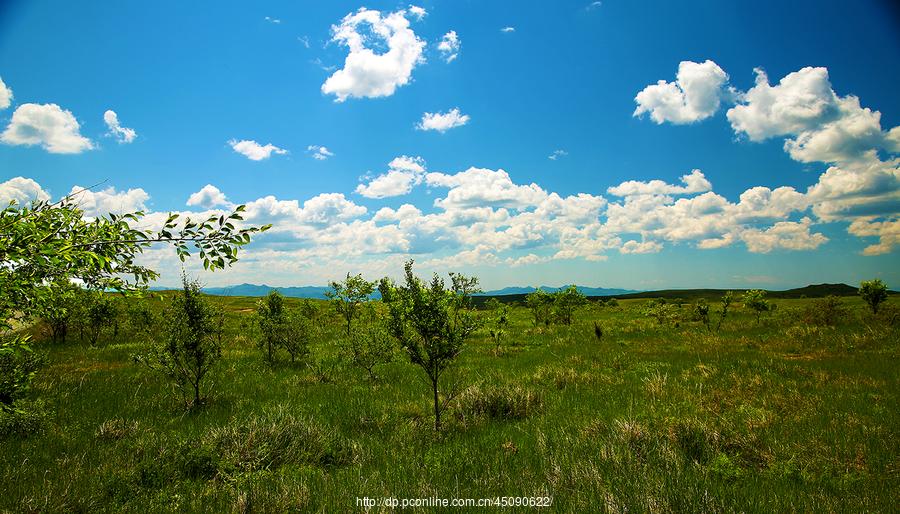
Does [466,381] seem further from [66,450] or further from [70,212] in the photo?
[70,212]

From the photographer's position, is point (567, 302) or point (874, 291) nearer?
point (874, 291)

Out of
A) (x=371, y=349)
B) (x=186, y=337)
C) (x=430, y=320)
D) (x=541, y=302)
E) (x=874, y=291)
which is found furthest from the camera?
(x=541, y=302)

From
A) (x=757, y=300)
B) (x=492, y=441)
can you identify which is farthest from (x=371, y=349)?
(x=757, y=300)

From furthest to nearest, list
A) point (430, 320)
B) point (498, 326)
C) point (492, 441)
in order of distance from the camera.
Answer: point (498, 326), point (430, 320), point (492, 441)

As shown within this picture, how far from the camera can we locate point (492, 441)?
8.35 m

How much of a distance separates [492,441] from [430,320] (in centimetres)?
304

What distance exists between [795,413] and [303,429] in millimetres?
11896

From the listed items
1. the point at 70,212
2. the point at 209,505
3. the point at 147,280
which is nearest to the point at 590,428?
the point at 209,505

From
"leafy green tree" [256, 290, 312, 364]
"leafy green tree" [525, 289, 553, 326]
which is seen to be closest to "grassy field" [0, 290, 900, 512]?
"leafy green tree" [256, 290, 312, 364]

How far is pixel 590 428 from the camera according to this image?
8.57 metres

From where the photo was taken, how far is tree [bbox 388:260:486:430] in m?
9.30

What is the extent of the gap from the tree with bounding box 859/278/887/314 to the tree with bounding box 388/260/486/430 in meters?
38.8

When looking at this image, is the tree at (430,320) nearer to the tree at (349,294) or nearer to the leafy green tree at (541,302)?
the tree at (349,294)

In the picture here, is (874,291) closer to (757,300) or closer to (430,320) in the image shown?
(757,300)
